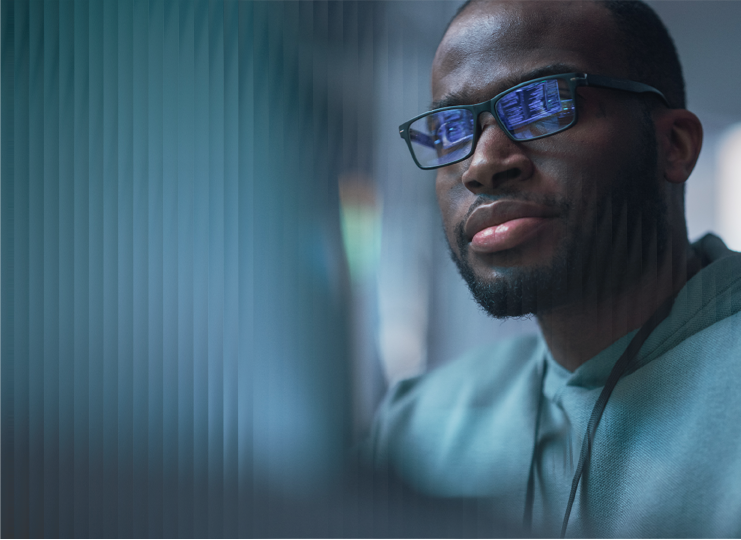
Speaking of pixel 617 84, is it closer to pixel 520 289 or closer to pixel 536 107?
pixel 536 107

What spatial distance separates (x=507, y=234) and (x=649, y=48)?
37cm

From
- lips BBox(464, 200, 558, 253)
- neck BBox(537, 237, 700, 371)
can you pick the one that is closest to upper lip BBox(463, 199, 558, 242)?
lips BBox(464, 200, 558, 253)

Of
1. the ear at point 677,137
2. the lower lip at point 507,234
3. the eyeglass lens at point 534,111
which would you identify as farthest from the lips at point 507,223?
the ear at point 677,137

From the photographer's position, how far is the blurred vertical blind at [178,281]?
0.82 m

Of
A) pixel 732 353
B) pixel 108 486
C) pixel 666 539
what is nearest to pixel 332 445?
pixel 108 486

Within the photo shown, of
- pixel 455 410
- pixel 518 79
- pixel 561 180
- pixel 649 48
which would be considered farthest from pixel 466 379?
pixel 649 48

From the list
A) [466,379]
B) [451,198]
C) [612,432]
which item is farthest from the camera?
[466,379]

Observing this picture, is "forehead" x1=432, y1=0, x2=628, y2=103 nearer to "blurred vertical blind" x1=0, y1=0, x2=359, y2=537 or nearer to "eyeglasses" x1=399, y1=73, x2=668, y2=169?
"eyeglasses" x1=399, y1=73, x2=668, y2=169

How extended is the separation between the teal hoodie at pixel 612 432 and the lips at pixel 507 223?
23 centimetres

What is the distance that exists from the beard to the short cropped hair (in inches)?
2.5

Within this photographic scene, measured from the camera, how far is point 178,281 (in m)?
0.84

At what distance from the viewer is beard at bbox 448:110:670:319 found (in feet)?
2.45

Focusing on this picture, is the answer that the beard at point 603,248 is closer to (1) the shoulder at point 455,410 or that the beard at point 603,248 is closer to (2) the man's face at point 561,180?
(2) the man's face at point 561,180

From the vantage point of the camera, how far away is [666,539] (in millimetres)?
661
